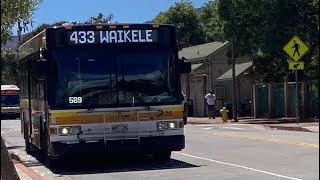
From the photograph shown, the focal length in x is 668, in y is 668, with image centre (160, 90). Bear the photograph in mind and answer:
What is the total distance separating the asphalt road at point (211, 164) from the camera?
42.8 feet

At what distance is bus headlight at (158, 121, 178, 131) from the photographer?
1430 centimetres

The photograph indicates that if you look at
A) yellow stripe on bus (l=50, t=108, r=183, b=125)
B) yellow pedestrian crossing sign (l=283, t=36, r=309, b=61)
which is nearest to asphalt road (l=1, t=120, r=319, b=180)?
yellow stripe on bus (l=50, t=108, r=183, b=125)

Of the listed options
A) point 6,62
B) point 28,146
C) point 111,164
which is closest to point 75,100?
point 6,62

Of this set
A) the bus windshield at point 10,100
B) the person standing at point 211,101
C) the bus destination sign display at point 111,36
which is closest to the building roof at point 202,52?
the person standing at point 211,101

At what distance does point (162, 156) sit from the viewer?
A: 619 inches

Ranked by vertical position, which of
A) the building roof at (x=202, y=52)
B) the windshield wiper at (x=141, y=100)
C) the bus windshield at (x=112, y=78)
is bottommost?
the windshield wiper at (x=141, y=100)

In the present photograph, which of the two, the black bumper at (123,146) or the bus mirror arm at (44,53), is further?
the black bumper at (123,146)

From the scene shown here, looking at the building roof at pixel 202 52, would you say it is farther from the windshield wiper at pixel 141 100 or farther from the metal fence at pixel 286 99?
the windshield wiper at pixel 141 100

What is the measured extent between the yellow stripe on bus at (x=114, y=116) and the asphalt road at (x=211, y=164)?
1118mm

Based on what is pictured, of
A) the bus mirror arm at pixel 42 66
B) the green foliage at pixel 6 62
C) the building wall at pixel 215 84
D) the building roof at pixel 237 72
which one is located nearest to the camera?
the green foliage at pixel 6 62

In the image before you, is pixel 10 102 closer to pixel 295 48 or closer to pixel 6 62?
pixel 295 48

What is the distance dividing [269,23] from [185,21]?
3473 centimetres

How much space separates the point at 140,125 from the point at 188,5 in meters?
54.5

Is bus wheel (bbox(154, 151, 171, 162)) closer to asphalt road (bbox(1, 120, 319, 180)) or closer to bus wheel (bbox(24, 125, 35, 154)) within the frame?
asphalt road (bbox(1, 120, 319, 180))
